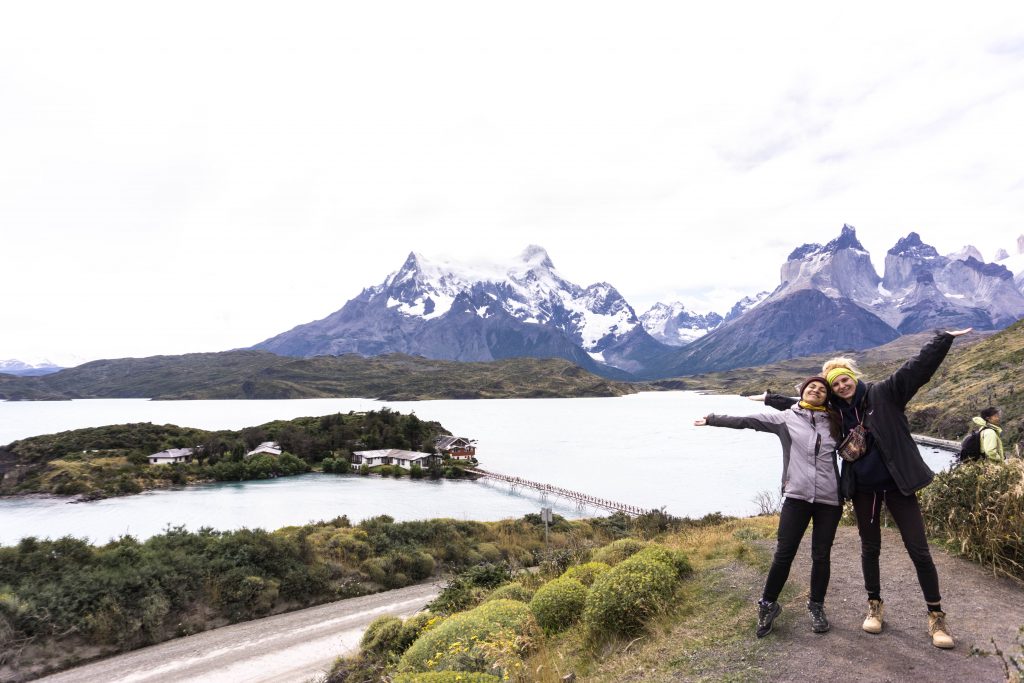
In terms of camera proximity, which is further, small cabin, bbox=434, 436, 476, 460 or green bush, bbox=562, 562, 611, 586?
small cabin, bbox=434, 436, 476, 460

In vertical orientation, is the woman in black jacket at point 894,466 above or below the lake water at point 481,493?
above

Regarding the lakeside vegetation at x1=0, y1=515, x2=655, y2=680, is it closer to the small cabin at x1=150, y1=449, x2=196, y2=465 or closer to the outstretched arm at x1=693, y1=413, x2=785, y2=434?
the outstretched arm at x1=693, y1=413, x2=785, y2=434

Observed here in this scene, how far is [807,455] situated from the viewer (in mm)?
5996

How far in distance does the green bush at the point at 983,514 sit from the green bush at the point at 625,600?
4.79 m

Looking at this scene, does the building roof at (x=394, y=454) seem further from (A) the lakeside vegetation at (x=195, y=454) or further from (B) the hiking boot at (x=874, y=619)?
(B) the hiking boot at (x=874, y=619)

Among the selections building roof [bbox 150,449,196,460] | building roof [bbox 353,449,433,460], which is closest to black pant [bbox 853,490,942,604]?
building roof [bbox 353,449,433,460]

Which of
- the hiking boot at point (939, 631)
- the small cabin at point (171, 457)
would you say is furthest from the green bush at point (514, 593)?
the small cabin at point (171, 457)

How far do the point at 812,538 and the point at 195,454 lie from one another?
95.2 m

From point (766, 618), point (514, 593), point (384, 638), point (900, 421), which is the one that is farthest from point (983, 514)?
point (384, 638)

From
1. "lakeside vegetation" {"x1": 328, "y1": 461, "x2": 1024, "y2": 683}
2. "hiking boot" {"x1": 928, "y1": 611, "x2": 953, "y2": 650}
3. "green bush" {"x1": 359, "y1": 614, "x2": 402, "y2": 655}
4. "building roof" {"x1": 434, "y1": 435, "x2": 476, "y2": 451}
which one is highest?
"hiking boot" {"x1": 928, "y1": 611, "x2": 953, "y2": 650}

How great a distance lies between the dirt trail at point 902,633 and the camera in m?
5.21

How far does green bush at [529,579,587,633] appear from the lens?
9.26m

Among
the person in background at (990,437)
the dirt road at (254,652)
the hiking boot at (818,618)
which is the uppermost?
the person in background at (990,437)

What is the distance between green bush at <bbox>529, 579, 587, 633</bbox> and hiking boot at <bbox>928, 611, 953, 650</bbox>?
16.7ft
